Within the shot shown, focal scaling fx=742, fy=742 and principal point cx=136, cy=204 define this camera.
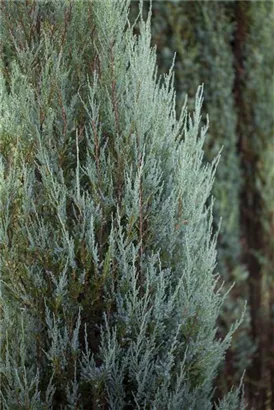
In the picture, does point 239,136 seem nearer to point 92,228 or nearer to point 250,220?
point 250,220

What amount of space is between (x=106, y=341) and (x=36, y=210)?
69cm

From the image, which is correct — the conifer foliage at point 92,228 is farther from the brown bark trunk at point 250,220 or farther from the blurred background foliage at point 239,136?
the brown bark trunk at point 250,220

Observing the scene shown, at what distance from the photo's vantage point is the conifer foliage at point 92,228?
10.9ft

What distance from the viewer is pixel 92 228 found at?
3.25m

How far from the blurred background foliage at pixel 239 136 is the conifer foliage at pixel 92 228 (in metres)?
1.78

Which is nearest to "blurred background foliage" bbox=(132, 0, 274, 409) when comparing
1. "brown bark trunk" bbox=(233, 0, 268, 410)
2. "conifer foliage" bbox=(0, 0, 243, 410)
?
"brown bark trunk" bbox=(233, 0, 268, 410)

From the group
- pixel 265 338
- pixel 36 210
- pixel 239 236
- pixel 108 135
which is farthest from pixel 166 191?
pixel 265 338

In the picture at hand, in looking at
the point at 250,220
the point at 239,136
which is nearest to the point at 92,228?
the point at 239,136

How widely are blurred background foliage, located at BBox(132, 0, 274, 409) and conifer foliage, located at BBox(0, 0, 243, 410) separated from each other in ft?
5.85

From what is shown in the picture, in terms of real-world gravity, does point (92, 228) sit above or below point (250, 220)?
above

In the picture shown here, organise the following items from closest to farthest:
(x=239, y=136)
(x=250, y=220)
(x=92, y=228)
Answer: (x=92, y=228) < (x=239, y=136) < (x=250, y=220)

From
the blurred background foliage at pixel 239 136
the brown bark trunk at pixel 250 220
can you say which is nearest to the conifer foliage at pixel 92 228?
the blurred background foliage at pixel 239 136

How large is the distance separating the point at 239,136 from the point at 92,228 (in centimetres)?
331

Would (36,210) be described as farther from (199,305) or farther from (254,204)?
(254,204)
